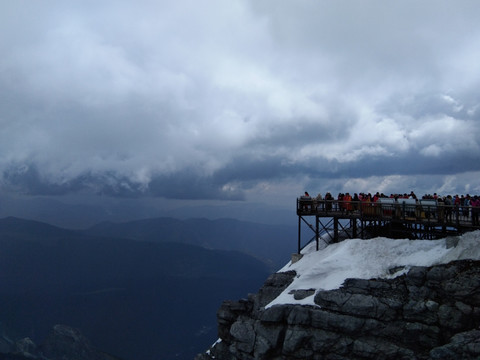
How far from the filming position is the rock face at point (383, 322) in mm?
18969

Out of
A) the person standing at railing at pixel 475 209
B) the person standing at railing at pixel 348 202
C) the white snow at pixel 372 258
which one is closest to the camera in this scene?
the white snow at pixel 372 258

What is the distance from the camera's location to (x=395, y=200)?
2709 centimetres

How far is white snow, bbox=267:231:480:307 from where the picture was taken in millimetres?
21641

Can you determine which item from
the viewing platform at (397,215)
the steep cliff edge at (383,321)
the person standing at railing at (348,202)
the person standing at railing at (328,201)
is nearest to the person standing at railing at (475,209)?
the viewing platform at (397,215)

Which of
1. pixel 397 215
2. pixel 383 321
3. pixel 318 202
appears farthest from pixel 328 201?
pixel 383 321

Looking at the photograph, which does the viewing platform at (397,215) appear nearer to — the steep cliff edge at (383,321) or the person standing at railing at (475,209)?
the person standing at railing at (475,209)

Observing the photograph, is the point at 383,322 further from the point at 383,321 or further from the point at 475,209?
the point at 475,209

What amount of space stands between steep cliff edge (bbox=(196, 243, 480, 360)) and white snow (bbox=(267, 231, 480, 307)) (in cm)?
59

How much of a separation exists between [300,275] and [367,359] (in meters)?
8.63

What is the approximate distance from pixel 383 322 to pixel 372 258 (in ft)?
16.7

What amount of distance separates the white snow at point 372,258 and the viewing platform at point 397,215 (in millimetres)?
2174

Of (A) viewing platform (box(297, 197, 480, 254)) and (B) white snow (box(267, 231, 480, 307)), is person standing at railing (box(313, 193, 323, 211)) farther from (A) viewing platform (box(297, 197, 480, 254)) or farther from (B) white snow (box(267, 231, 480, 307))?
(B) white snow (box(267, 231, 480, 307))

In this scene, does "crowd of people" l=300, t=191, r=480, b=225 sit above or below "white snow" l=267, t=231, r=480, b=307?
above

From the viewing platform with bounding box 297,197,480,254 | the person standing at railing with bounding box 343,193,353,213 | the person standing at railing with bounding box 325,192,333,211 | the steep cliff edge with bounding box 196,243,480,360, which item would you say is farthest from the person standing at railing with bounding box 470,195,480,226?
the person standing at railing with bounding box 325,192,333,211
